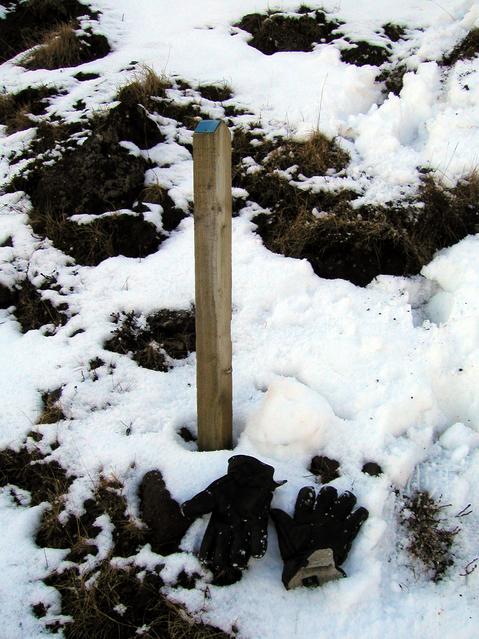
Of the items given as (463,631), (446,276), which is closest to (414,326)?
(446,276)

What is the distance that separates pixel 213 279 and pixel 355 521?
1472 mm

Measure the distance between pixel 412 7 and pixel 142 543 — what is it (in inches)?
299

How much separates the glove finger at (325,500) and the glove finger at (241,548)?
1.30 ft

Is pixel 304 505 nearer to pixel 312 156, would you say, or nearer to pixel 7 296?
pixel 7 296

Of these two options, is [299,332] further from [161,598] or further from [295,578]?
[161,598]

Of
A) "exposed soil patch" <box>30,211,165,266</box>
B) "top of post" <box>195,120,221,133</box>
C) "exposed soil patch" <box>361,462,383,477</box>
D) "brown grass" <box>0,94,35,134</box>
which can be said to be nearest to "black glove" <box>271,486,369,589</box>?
"exposed soil patch" <box>361,462,383,477</box>

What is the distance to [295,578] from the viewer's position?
2.25 metres

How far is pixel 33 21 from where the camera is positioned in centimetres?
700

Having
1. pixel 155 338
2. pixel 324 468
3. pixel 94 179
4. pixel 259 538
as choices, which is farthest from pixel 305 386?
pixel 94 179

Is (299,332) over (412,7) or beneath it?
beneath

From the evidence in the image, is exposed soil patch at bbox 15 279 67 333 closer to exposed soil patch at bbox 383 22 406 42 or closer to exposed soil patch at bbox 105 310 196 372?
exposed soil patch at bbox 105 310 196 372

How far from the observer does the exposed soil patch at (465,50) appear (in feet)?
17.5

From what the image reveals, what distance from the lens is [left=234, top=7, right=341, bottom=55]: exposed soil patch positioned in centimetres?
633

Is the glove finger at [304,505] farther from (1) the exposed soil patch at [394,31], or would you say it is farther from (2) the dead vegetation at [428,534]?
(1) the exposed soil patch at [394,31]
